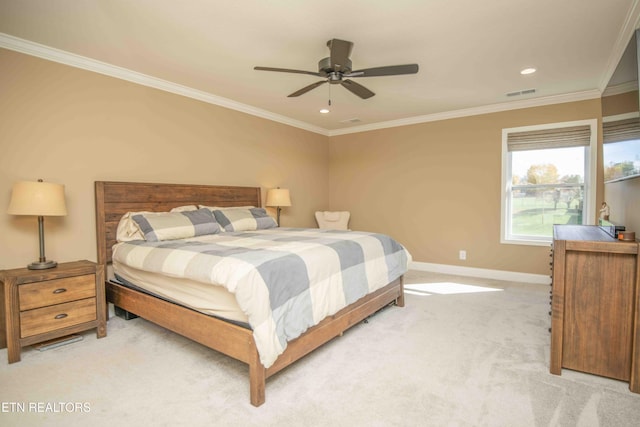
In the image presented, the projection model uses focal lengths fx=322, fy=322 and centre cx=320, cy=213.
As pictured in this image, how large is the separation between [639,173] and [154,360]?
3.44m

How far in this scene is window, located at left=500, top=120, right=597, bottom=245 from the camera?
398 centimetres

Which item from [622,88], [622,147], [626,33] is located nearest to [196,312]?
[622,147]

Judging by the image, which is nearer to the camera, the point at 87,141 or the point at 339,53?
the point at 339,53

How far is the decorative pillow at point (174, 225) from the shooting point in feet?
9.70

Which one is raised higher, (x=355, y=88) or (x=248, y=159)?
(x=355, y=88)

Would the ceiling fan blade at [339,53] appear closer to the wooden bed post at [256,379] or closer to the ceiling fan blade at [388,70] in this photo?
the ceiling fan blade at [388,70]

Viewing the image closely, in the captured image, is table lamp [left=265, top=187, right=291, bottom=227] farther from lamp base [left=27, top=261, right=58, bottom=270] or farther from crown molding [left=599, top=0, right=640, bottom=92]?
crown molding [left=599, top=0, right=640, bottom=92]

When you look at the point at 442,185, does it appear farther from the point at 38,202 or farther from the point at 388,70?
the point at 38,202

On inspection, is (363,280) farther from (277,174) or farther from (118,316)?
(277,174)

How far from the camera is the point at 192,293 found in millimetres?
2182

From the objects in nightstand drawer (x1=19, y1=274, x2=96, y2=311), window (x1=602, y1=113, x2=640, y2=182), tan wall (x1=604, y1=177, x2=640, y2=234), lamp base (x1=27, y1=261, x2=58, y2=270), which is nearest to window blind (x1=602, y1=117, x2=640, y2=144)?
window (x1=602, y1=113, x2=640, y2=182)

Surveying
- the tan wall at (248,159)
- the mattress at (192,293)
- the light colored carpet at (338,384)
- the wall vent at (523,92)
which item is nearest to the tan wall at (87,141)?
the tan wall at (248,159)

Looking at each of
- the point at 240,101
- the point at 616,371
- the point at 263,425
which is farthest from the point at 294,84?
the point at 616,371

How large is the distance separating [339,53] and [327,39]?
14.0 inches
